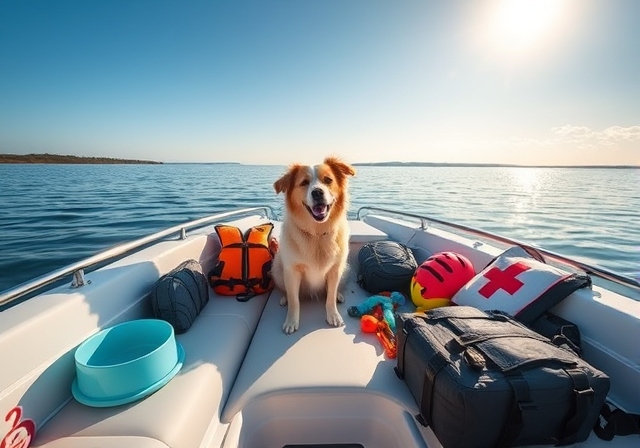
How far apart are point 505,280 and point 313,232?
1620 millimetres

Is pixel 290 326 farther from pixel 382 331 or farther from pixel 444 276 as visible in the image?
pixel 444 276

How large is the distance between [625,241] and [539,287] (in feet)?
27.8

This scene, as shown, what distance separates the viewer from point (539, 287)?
2035mm

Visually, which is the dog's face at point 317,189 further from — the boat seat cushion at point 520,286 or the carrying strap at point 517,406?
the carrying strap at point 517,406

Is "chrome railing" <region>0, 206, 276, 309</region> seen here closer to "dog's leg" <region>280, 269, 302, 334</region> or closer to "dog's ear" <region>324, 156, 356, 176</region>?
"dog's leg" <region>280, 269, 302, 334</region>

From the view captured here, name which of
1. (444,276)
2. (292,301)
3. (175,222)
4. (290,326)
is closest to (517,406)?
(444,276)

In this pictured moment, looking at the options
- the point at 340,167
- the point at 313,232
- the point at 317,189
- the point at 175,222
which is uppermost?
the point at 340,167

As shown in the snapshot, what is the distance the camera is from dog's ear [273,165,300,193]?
9.32 feet

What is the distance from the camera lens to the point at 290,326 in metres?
2.47

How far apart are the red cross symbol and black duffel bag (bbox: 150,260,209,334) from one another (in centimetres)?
237

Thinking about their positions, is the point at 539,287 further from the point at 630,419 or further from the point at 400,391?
the point at 400,391

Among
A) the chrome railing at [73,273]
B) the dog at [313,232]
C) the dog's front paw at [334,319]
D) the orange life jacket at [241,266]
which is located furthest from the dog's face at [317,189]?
the chrome railing at [73,273]

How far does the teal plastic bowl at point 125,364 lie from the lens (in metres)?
1.47

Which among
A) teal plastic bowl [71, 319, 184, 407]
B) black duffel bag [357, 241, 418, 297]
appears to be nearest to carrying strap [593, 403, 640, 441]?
black duffel bag [357, 241, 418, 297]
